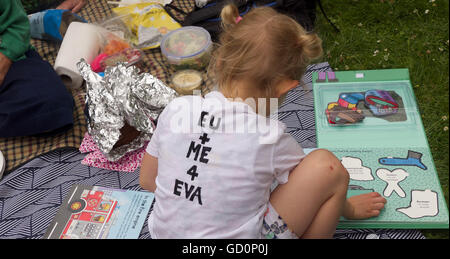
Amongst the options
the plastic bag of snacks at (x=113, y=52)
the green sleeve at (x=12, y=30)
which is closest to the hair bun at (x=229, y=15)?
the plastic bag of snacks at (x=113, y=52)

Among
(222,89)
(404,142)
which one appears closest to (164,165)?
(222,89)

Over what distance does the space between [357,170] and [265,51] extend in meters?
0.51

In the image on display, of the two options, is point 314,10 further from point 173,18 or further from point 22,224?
point 22,224

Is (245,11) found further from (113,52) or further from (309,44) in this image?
(309,44)

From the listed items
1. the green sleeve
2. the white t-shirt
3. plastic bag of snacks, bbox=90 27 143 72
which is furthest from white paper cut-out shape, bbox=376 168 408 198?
the green sleeve

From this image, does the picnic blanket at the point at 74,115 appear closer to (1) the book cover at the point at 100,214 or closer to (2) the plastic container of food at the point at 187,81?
(2) the plastic container of food at the point at 187,81

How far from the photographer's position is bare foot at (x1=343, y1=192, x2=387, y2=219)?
2.82ft

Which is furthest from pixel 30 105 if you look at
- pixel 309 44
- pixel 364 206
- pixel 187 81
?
pixel 364 206

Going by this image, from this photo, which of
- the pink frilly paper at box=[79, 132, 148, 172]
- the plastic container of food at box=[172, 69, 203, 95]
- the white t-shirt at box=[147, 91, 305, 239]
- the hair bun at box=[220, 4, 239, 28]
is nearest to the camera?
the white t-shirt at box=[147, 91, 305, 239]

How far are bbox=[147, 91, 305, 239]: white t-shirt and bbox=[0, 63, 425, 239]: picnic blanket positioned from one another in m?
0.35

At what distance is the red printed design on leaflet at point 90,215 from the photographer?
3.15ft

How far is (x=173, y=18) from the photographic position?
1.56 meters

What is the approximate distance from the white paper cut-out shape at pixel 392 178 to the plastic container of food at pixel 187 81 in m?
0.66

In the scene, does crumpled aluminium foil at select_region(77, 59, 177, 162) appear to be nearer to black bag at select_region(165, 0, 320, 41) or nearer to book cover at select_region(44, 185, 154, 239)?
book cover at select_region(44, 185, 154, 239)
